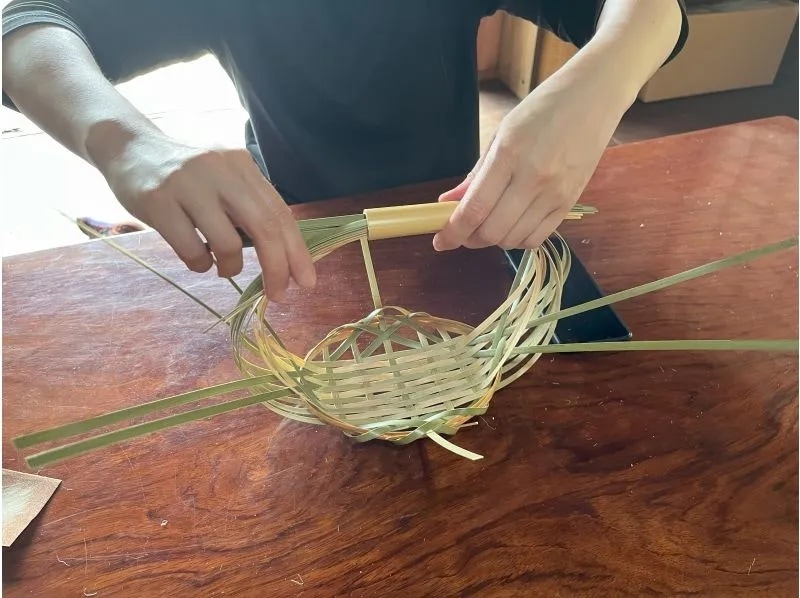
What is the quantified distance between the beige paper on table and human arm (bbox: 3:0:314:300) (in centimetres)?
19

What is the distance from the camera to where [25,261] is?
0.59 meters

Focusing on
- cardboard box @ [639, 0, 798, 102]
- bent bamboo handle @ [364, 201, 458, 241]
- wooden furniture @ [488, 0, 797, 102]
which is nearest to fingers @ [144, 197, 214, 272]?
bent bamboo handle @ [364, 201, 458, 241]

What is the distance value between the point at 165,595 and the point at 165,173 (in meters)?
0.25

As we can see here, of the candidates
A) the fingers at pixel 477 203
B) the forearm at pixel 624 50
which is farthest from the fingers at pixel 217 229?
the forearm at pixel 624 50

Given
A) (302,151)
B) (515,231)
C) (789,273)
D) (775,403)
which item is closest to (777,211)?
(789,273)

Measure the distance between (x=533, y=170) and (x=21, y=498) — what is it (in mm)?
399

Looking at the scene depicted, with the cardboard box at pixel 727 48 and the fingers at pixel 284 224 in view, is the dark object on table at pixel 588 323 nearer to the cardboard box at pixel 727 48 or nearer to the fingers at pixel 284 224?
the fingers at pixel 284 224

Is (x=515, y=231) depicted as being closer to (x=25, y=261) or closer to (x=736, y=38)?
(x=25, y=261)

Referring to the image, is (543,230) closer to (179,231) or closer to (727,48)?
(179,231)

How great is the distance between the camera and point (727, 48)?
1.82 m

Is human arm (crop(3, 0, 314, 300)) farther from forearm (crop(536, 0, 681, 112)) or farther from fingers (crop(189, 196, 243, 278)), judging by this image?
forearm (crop(536, 0, 681, 112))

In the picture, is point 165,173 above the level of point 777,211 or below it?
above

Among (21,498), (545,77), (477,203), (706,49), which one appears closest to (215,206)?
(477,203)

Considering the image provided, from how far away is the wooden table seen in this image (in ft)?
1.28
